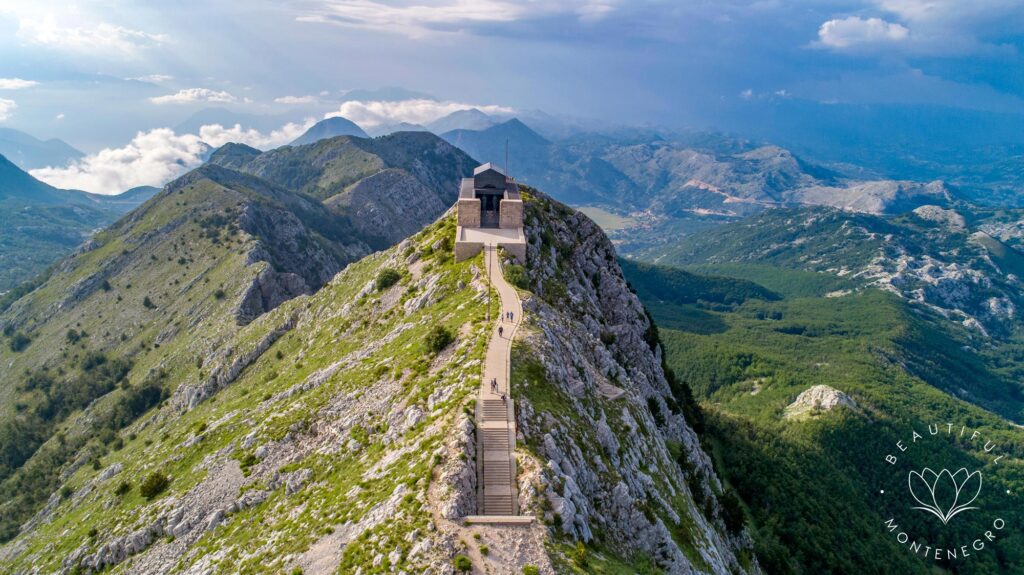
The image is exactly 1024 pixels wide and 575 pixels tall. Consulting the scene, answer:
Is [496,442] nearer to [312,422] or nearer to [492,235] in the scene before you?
[312,422]

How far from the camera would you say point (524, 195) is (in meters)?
95.2

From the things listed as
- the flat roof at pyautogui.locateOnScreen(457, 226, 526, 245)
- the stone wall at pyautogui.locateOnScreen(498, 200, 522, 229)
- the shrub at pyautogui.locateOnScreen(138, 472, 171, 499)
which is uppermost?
the stone wall at pyautogui.locateOnScreen(498, 200, 522, 229)

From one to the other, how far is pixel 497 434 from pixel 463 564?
35.4ft

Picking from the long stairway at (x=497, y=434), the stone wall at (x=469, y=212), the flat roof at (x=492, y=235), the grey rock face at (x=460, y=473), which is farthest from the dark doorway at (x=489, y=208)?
the grey rock face at (x=460, y=473)

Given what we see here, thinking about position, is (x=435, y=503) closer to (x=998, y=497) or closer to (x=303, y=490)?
(x=303, y=490)

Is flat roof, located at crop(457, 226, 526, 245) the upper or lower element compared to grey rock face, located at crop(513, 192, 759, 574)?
upper

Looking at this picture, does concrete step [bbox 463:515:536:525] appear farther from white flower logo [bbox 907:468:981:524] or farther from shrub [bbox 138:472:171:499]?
white flower logo [bbox 907:468:981:524]

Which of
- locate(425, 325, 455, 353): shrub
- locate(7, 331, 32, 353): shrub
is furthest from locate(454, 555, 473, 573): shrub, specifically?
locate(7, 331, 32, 353): shrub

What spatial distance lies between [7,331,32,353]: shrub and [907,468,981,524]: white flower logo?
279707 mm

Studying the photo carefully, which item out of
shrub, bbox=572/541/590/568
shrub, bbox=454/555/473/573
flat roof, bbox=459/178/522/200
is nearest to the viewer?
shrub, bbox=454/555/473/573

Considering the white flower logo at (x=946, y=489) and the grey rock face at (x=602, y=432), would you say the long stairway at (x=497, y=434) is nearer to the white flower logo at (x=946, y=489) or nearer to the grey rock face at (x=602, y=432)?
the grey rock face at (x=602, y=432)

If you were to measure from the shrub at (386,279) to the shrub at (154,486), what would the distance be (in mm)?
35897

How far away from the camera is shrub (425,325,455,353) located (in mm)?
50500

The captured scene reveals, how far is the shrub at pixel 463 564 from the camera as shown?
27391 mm
